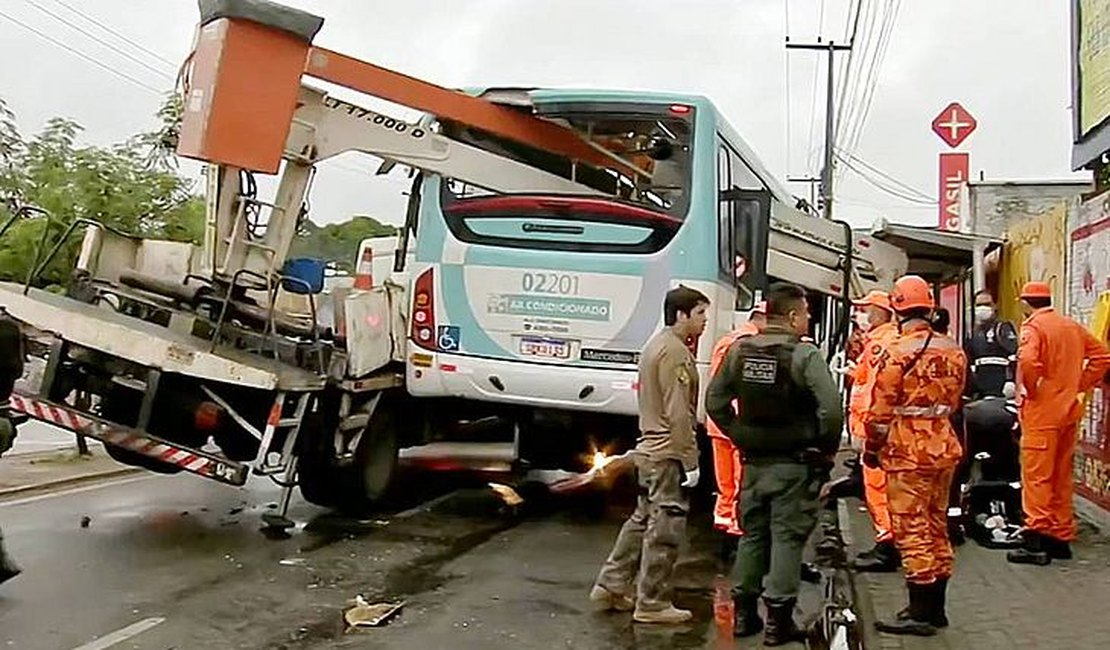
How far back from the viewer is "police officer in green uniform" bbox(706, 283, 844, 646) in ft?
24.2

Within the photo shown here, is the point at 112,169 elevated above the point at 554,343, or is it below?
above

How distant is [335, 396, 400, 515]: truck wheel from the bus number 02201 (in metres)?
1.54

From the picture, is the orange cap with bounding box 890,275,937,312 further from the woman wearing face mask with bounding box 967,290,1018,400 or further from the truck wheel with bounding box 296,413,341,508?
the truck wheel with bounding box 296,413,341,508

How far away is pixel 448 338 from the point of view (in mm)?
11867

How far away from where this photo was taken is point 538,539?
11.1 meters

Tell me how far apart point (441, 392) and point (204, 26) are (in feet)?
11.2

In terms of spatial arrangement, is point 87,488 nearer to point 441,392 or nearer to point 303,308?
point 303,308

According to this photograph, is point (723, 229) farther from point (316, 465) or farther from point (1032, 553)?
point (316, 465)

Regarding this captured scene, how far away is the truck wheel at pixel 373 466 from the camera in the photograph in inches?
464

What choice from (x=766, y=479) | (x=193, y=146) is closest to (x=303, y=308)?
(x=193, y=146)

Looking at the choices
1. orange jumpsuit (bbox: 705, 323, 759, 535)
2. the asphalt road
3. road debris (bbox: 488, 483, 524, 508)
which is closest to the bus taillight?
road debris (bbox: 488, 483, 524, 508)

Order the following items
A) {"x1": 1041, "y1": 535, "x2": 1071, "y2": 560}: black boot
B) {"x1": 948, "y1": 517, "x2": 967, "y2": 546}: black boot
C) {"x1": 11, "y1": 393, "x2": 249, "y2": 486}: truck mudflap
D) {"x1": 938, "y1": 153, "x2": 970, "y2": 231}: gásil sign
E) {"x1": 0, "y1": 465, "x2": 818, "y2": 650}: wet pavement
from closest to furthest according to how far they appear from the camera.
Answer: {"x1": 0, "y1": 465, "x2": 818, "y2": 650}: wet pavement → {"x1": 1041, "y1": 535, "x2": 1071, "y2": 560}: black boot → {"x1": 11, "y1": 393, "x2": 249, "y2": 486}: truck mudflap → {"x1": 948, "y1": 517, "x2": 967, "y2": 546}: black boot → {"x1": 938, "y1": 153, "x2": 970, "y2": 231}: gásil sign

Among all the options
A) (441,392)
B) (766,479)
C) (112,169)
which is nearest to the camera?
(766,479)

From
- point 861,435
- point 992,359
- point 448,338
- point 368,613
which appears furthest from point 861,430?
point 448,338
